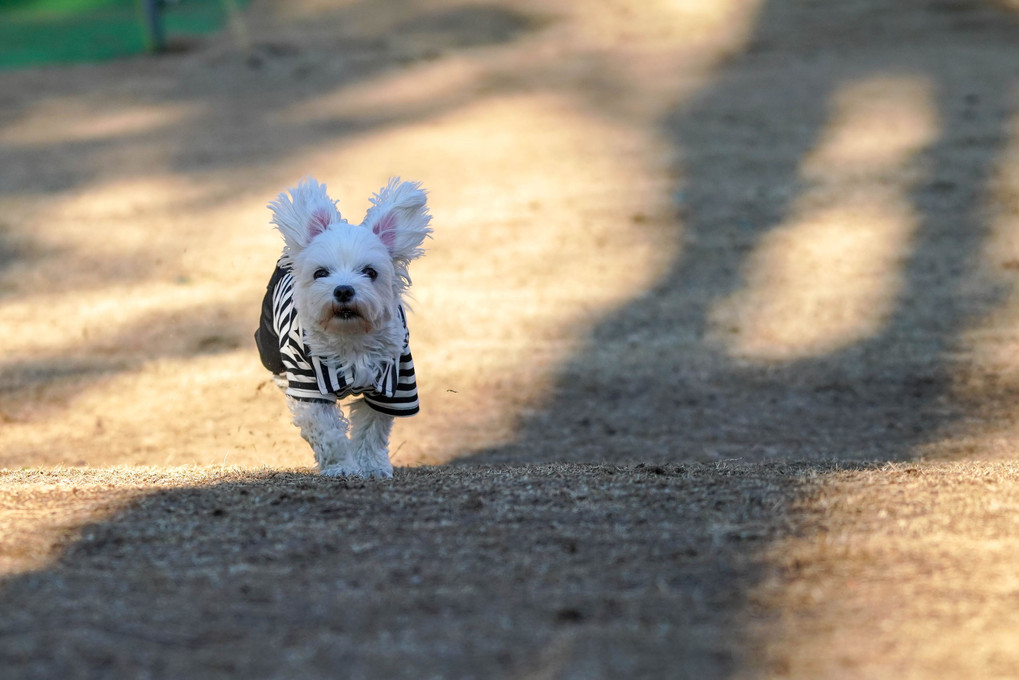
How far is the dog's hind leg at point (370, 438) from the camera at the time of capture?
580 cm

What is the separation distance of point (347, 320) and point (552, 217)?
7215 mm

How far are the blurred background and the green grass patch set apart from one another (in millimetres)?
83

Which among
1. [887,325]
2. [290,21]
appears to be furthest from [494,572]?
[290,21]

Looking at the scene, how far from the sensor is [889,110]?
14.5 metres

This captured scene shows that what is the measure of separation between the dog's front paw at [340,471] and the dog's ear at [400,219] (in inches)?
44.8

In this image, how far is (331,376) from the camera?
220 inches

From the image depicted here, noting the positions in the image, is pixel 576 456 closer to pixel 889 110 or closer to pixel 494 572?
pixel 494 572

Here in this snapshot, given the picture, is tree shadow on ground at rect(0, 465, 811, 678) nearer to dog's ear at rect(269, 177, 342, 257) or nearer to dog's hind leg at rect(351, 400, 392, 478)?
dog's hind leg at rect(351, 400, 392, 478)

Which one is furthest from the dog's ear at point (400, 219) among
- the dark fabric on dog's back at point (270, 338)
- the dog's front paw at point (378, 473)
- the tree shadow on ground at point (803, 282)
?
the tree shadow on ground at point (803, 282)

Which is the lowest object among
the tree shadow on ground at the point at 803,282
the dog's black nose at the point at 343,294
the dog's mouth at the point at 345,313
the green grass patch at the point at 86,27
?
the tree shadow on ground at the point at 803,282

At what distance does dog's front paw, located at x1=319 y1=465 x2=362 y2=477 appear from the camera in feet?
18.4

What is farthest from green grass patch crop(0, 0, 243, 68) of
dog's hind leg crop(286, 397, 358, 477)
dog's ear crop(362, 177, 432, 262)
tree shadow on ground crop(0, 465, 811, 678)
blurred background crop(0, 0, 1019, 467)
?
tree shadow on ground crop(0, 465, 811, 678)

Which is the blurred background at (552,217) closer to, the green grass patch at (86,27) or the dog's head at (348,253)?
the green grass patch at (86,27)

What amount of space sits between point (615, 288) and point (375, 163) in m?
4.12
